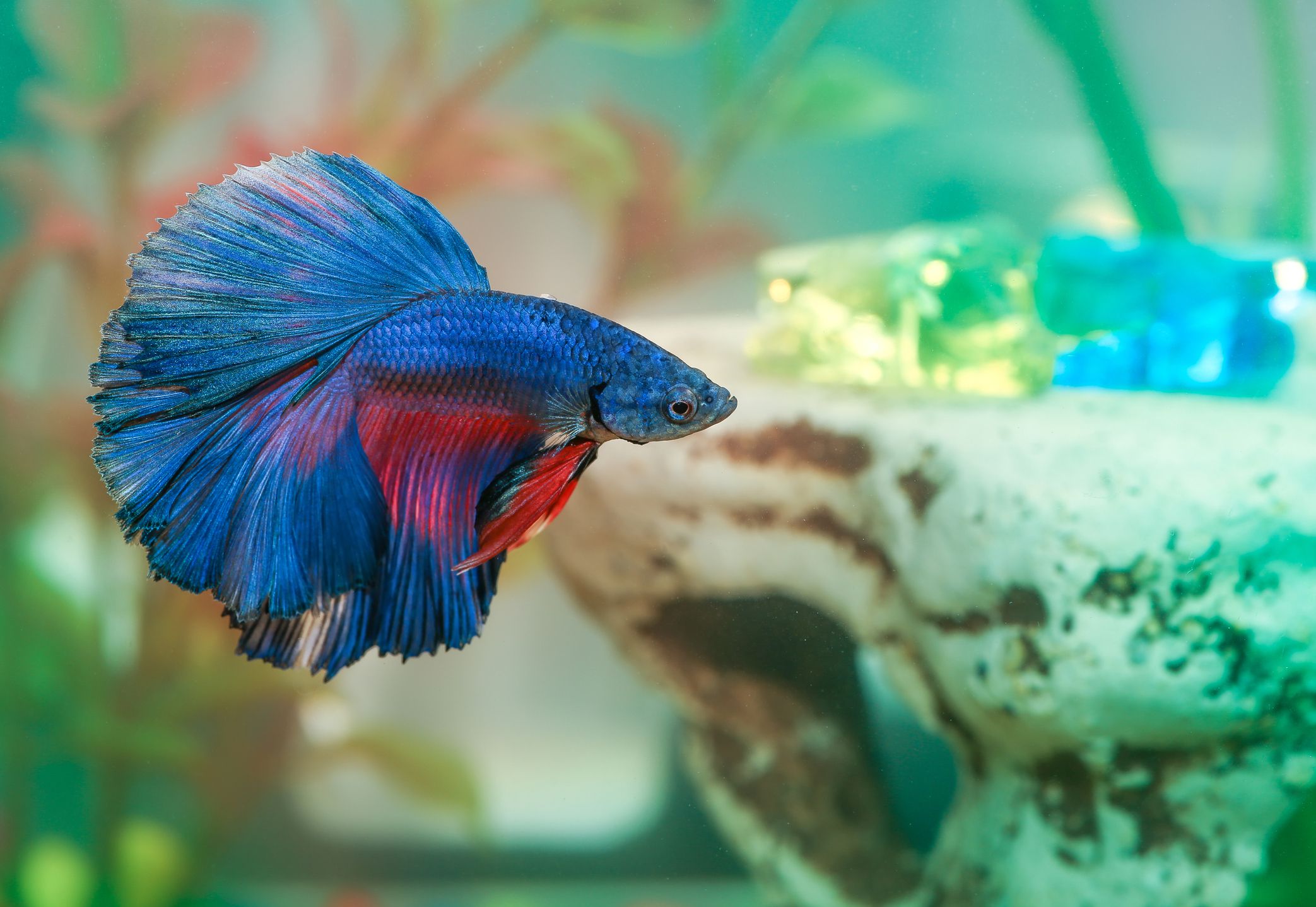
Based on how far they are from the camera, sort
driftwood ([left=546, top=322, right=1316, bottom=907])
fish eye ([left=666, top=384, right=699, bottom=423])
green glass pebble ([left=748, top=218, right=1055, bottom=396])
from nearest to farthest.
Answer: fish eye ([left=666, top=384, right=699, bottom=423])
driftwood ([left=546, top=322, right=1316, bottom=907])
green glass pebble ([left=748, top=218, right=1055, bottom=396])

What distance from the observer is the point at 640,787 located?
3.90ft

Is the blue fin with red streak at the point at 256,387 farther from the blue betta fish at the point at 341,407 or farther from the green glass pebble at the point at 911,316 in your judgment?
the green glass pebble at the point at 911,316

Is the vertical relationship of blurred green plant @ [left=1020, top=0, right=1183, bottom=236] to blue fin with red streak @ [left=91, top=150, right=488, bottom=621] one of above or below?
above

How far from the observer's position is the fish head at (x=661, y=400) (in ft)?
1.42

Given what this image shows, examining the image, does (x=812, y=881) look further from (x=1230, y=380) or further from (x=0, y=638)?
(x=0, y=638)

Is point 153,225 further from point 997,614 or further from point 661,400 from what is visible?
point 997,614

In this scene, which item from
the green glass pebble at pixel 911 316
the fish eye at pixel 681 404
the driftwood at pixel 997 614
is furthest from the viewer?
the green glass pebble at pixel 911 316

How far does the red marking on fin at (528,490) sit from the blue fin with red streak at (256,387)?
0.06 metres

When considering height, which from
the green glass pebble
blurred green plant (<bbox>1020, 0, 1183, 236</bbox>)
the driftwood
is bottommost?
the driftwood

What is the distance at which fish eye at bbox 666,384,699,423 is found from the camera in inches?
16.9

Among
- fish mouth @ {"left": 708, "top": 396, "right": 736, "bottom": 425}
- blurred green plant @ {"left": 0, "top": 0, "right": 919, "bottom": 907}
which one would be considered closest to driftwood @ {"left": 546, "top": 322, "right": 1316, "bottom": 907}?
blurred green plant @ {"left": 0, "top": 0, "right": 919, "bottom": 907}

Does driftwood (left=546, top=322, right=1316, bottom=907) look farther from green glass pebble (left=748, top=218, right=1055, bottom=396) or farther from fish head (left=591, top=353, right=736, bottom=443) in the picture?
fish head (left=591, top=353, right=736, bottom=443)

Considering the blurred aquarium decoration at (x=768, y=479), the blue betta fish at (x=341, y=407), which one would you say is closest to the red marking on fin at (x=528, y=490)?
A: the blue betta fish at (x=341, y=407)

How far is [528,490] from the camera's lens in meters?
0.46
